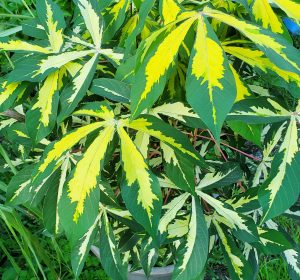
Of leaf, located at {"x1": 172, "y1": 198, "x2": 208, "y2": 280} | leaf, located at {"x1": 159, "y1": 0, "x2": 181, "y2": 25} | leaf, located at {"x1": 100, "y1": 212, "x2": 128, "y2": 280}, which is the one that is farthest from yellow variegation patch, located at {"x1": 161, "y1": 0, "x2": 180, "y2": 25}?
leaf, located at {"x1": 100, "y1": 212, "x2": 128, "y2": 280}

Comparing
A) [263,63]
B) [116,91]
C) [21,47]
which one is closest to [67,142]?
[116,91]

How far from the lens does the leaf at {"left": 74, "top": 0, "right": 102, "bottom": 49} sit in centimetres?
90

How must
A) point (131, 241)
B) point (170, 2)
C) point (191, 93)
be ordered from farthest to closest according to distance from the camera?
point (131, 241) < point (170, 2) < point (191, 93)

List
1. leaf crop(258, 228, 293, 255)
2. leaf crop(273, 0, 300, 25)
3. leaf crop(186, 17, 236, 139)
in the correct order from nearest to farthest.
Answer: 1. leaf crop(186, 17, 236, 139)
2. leaf crop(273, 0, 300, 25)
3. leaf crop(258, 228, 293, 255)

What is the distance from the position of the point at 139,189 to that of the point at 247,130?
8.0 inches

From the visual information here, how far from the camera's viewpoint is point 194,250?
0.89m

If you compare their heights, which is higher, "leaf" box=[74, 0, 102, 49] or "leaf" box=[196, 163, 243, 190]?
"leaf" box=[74, 0, 102, 49]

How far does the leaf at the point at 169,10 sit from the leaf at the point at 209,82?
86mm

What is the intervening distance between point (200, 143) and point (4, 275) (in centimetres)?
95

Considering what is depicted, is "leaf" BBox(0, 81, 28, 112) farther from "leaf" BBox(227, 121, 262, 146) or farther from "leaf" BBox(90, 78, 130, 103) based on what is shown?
"leaf" BBox(227, 121, 262, 146)

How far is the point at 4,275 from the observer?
1702mm

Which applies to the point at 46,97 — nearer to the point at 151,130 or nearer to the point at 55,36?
the point at 55,36

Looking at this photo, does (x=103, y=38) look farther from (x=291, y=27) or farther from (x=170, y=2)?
(x=291, y=27)

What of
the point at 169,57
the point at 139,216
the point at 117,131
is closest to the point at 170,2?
the point at 169,57
